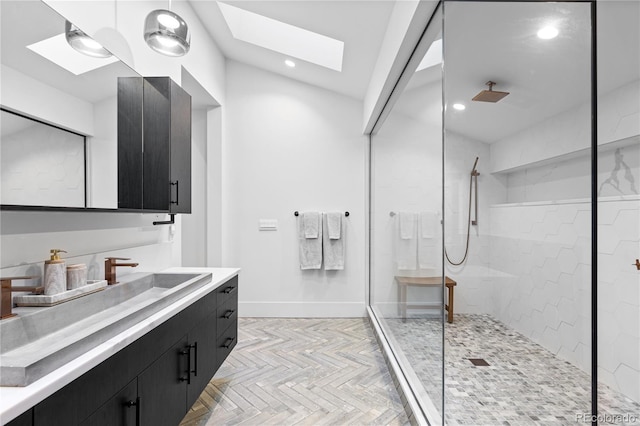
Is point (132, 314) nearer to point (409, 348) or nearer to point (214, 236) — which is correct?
point (409, 348)

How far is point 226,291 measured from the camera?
2.24m

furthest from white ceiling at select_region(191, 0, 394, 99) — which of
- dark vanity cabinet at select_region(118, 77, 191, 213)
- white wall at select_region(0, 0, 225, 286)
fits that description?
dark vanity cabinet at select_region(118, 77, 191, 213)

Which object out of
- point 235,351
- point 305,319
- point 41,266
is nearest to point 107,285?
point 41,266

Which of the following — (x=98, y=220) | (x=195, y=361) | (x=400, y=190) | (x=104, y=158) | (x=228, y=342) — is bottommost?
(x=228, y=342)

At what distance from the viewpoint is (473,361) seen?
52.4 inches

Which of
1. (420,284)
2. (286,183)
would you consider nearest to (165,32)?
(420,284)

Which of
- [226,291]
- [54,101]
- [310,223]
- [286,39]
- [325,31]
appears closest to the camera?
[54,101]

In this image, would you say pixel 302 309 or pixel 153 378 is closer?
pixel 153 378

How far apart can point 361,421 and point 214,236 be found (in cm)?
248

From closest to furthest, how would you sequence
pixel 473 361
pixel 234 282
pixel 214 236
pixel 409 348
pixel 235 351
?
pixel 473 361 < pixel 409 348 < pixel 234 282 < pixel 235 351 < pixel 214 236

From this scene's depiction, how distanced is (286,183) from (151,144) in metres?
1.91

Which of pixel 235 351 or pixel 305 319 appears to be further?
pixel 305 319

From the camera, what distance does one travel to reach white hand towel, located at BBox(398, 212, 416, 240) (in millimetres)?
2193

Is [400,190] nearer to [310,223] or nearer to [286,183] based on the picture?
[310,223]
